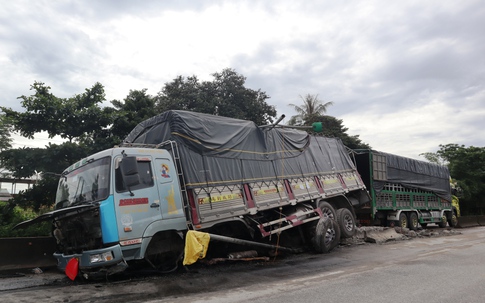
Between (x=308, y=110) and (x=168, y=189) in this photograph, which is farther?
(x=308, y=110)

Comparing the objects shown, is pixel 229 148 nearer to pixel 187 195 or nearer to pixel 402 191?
pixel 187 195

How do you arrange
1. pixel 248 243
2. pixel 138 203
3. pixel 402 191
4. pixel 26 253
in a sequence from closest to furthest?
pixel 138 203, pixel 248 243, pixel 26 253, pixel 402 191

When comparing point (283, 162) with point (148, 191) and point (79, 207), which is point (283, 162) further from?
point (79, 207)

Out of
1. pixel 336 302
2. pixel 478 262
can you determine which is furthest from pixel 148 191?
pixel 478 262

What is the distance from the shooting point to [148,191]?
6.21 meters

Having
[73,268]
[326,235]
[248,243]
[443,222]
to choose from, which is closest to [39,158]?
[73,268]

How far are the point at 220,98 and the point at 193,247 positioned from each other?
16.5 metres

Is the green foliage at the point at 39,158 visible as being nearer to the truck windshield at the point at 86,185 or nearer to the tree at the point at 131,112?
the tree at the point at 131,112

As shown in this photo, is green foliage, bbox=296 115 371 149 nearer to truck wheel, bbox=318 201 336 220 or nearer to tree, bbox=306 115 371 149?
tree, bbox=306 115 371 149

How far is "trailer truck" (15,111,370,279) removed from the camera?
18.9 feet

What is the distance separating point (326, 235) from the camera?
30.8 ft

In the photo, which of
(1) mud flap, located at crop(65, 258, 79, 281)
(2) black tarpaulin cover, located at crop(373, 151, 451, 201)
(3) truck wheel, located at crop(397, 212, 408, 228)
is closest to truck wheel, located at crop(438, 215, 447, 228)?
(2) black tarpaulin cover, located at crop(373, 151, 451, 201)

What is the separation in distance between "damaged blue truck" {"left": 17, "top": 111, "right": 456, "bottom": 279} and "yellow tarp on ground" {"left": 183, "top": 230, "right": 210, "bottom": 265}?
1.31 ft

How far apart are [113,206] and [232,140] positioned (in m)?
3.19
